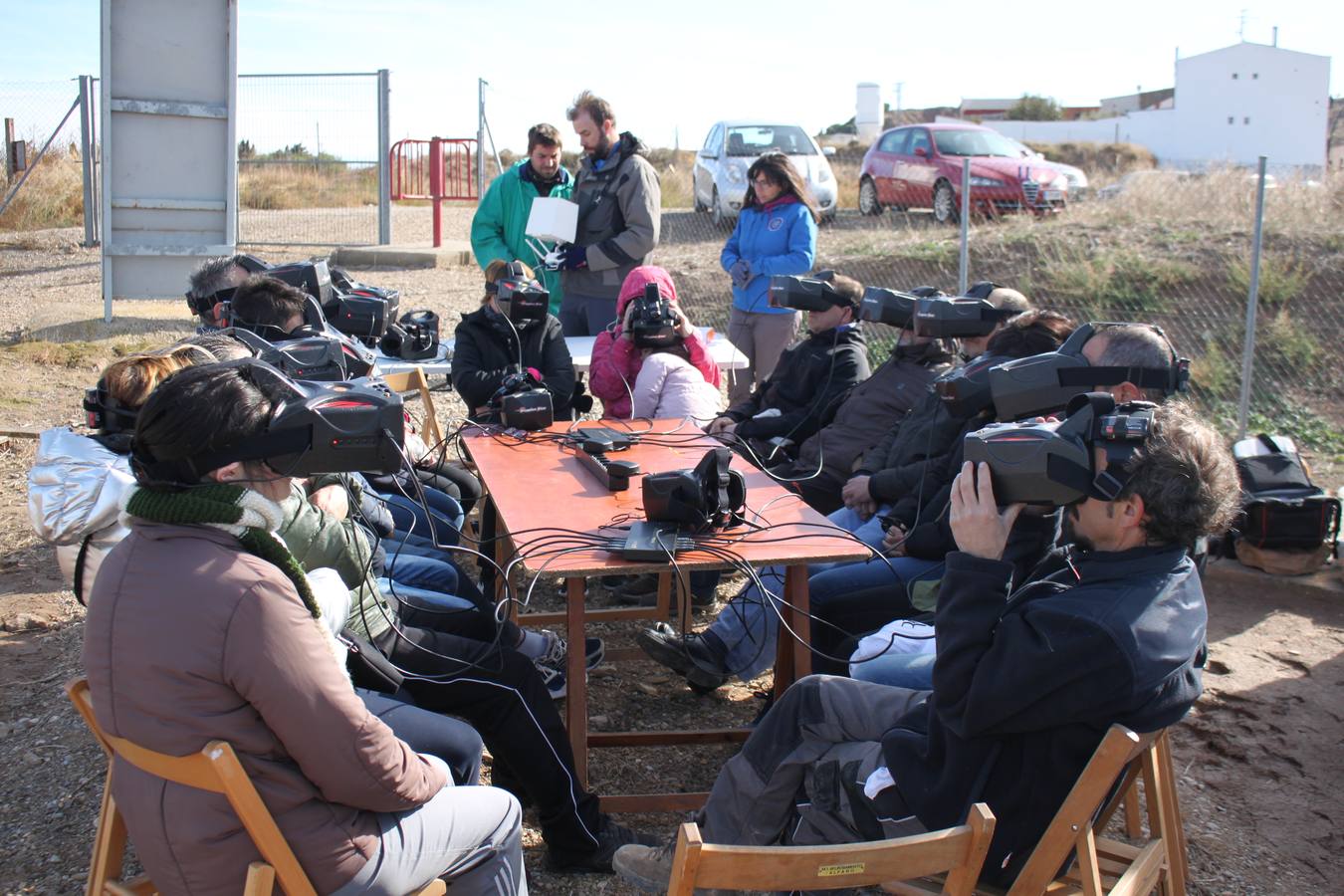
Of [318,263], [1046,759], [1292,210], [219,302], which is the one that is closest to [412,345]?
[318,263]

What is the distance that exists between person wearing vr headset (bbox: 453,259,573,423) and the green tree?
43.6 meters

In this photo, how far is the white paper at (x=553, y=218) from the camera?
20.4ft

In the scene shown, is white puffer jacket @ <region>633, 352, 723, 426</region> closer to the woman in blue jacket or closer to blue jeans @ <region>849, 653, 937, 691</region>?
the woman in blue jacket

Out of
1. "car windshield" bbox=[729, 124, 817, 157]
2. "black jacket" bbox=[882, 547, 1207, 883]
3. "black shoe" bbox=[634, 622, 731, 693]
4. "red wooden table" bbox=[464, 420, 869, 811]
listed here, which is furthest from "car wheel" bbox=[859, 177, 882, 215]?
"black jacket" bbox=[882, 547, 1207, 883]

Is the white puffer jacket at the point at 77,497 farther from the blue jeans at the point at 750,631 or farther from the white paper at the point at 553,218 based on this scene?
the white paper at the point at 553,218

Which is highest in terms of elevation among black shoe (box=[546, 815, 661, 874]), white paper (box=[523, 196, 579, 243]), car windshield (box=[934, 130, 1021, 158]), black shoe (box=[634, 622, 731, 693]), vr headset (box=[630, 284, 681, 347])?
car windshield (box=[934, 130, 1021, 158])

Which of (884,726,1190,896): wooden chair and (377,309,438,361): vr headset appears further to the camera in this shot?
(377,309,438,361): vr headset

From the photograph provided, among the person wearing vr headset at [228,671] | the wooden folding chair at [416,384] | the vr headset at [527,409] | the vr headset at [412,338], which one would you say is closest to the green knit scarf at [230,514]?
the person wearing vr headset at [228,671]

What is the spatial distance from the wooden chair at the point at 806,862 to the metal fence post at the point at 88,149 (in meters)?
14.5

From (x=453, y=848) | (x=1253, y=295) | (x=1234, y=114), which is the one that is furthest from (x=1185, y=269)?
(x=1234, y=114)

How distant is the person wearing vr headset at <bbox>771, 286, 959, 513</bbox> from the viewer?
14.8ft

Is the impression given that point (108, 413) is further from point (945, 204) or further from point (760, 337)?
point (945, 204)

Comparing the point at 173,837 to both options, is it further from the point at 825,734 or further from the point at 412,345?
the point at 412,345

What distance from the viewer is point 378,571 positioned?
3.55 metres
